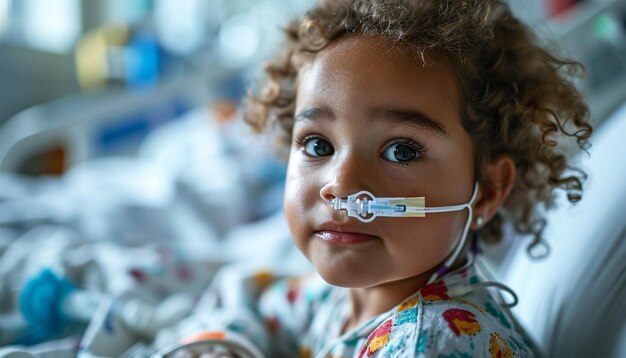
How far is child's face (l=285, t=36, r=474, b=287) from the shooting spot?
2.22 ft

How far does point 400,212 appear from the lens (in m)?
0.67

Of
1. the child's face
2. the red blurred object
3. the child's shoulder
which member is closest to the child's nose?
the child's face

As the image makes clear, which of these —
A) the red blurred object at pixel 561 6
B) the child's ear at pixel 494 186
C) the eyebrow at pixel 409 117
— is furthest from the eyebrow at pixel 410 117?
the red blurred object at pixel 561 6

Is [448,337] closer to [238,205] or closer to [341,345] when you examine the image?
[341,345]

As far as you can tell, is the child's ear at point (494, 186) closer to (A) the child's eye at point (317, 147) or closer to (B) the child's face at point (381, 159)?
(B) the child's face at point (381, 159)

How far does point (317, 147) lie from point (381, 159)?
97 mm

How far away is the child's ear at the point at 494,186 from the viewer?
2.58 ft

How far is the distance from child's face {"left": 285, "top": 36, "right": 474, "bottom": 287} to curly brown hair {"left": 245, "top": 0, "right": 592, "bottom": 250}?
3 cm

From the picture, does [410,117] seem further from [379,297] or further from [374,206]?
[379,297]

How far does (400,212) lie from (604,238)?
1.31 feet

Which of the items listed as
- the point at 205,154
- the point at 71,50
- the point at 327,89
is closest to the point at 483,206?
the point at 327,89

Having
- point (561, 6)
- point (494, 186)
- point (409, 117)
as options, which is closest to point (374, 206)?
point (409, 117)

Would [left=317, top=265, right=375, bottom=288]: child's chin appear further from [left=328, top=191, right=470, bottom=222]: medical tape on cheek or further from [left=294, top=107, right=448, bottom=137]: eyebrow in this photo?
[left=294, top=107, right=448, bottom=137]: eyebrow

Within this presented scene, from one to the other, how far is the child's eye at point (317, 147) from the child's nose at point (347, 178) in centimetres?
6
